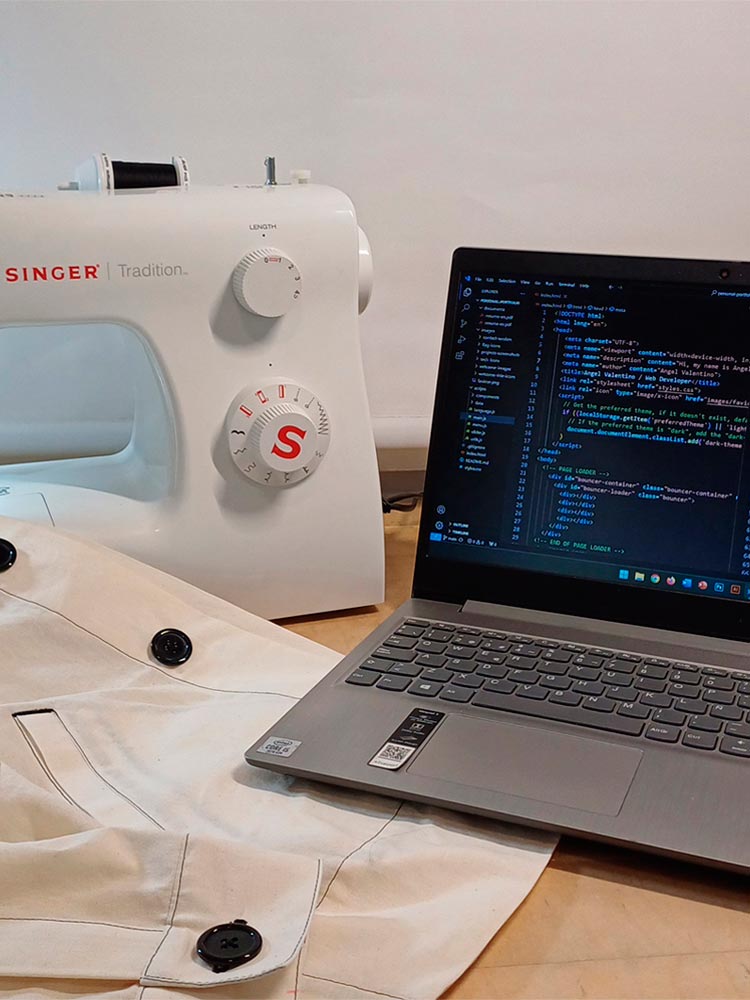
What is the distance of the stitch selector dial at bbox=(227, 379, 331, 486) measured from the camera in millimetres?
843

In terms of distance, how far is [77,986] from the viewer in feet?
1.51

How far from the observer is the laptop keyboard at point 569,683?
0.63m

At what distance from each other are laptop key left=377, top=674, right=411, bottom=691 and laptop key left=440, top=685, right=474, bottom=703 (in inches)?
1.0

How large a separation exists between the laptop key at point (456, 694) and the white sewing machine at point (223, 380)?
0.76ft

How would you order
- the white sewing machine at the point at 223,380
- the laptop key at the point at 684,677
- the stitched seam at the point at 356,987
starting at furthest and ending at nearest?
the white sewing machine at the point at 223,380
the laptop key at the point at 684,677
the stitched seam at the point at 356,987

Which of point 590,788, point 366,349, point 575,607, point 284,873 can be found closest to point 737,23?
point 366,349

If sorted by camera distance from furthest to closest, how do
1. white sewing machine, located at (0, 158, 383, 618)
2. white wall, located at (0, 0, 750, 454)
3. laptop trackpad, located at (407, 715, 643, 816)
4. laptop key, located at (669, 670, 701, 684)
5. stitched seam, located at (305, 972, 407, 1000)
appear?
white wall, located at (0, 0, 750, 454), white sewing machine, located at (0, 158, 383, 618), laptop key, located at (669, 670, 701, 684), laptop trackpad, located at (407, 715, 643, 816), stitched seam, located at (305, 972, 407, 1000)

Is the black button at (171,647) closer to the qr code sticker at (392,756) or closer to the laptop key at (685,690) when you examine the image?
the qr code sticker at (392,756)

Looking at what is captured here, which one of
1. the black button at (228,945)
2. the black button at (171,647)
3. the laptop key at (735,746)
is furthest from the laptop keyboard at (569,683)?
the black button at (228,945)

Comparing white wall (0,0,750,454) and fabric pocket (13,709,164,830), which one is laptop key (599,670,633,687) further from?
white wall (0,0,750,454)

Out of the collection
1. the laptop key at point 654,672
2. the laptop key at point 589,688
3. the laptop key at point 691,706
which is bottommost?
the laptop key at point 589,688

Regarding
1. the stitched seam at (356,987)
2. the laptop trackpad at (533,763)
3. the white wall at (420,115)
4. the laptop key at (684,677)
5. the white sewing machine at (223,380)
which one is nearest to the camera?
the stitched seam at (356,987)

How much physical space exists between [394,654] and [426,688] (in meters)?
0.05

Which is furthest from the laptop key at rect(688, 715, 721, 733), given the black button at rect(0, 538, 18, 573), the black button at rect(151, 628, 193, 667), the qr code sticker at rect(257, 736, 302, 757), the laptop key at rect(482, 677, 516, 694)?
the black button at rect(0, 538, 18, 573)
